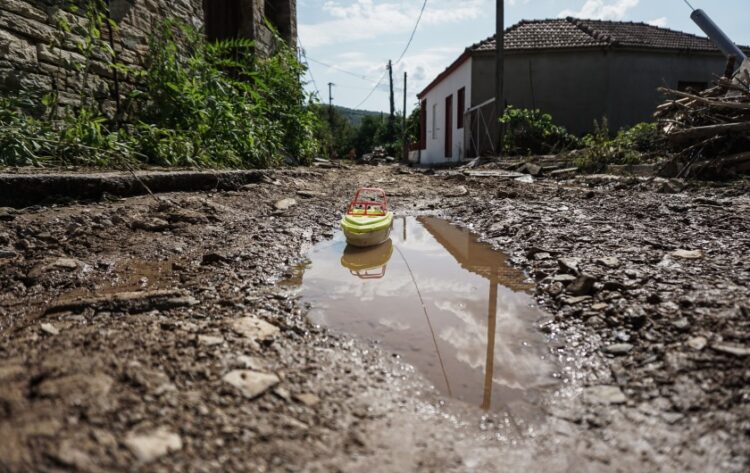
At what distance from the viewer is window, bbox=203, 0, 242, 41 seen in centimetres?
826

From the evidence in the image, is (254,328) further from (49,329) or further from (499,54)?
(499,54)

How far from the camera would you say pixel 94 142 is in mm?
3992

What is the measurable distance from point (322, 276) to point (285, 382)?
1310 mm

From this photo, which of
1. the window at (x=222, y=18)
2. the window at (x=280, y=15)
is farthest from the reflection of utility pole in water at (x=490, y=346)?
the window at (x=280, y=15)

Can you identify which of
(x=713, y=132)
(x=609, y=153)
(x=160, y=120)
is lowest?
(x=609, y=153)

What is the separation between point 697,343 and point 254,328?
1.63 meters

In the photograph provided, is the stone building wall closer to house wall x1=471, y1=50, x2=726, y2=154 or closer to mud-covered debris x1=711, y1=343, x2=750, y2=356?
mud-covered debris x1=711, y1=343, x2=750, y2=356

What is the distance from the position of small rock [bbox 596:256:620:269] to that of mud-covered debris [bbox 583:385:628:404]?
1.08 meters

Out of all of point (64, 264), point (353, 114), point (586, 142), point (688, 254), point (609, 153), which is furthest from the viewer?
point (353, 114)

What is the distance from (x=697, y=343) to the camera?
4.93ft

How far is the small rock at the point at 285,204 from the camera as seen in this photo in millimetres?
4285

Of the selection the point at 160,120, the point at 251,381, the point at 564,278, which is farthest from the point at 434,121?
the point at 251,381

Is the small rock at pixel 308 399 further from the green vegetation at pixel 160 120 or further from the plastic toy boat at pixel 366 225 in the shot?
the green vegetation at pixel 160 120

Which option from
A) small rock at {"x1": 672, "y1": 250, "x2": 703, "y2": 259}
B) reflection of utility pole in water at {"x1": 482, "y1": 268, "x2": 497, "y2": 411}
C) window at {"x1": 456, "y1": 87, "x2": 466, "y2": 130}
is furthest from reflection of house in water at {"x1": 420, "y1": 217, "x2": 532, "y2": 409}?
window at {"x1": 456, "y1": 87, "x2": 466, "y2": 130}
